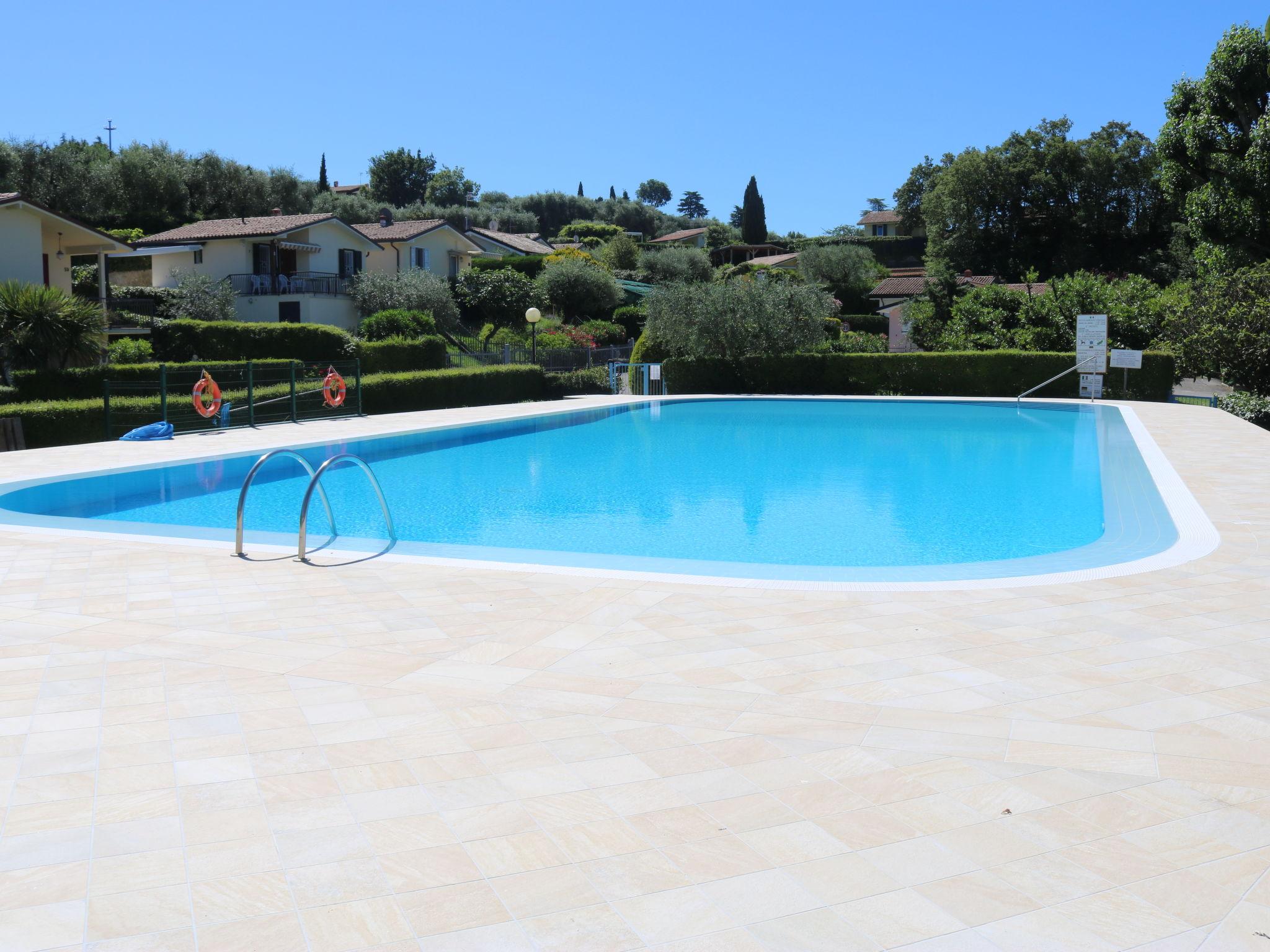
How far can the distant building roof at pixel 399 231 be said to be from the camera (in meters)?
37.6

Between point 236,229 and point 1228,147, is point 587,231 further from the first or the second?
point 1228,147

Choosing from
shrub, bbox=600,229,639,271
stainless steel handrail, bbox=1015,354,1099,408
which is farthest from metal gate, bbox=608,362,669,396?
shrub, bbox=600,229,639,271

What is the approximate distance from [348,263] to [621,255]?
75.4 ft

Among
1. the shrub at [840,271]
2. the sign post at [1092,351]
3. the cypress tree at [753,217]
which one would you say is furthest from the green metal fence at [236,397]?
the cypress tree at [753,217]

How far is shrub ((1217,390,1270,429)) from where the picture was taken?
2134 cm

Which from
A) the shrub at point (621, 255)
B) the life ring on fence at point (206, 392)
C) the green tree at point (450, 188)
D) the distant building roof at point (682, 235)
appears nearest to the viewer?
the life ring on fence at point (206, 392)

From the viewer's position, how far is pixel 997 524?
10.8 meters

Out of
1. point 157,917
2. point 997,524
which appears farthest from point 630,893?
point 997,524

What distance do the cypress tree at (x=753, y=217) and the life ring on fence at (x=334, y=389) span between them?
6064 centimetres

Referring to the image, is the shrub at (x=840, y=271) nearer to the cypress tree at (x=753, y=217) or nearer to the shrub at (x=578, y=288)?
the shrub at (x=578, y=288)

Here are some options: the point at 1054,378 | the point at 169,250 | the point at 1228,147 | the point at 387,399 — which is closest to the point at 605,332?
the point at 169,250

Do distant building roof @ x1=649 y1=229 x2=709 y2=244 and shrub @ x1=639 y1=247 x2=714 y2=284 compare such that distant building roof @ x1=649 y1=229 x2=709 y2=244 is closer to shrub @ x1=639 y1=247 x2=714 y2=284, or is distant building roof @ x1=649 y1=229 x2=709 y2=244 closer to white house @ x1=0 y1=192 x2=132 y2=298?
shrub @ x1=639 y1=247 x2=714 y2=284

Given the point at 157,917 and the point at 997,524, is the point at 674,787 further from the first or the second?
the point at 997,524

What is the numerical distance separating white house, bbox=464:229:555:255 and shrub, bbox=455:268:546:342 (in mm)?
13038
